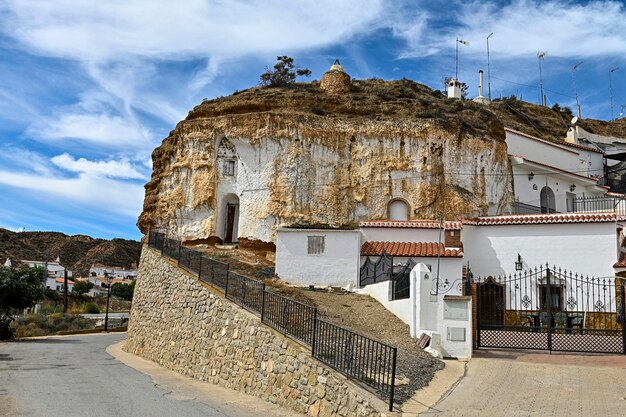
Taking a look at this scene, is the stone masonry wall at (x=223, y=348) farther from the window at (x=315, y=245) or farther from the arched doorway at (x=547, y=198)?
the arched doorway at (x=547, y=198)

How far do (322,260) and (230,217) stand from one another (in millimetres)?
9783

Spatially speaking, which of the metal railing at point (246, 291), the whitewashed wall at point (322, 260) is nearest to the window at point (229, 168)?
the whitewashed wall at point (322, 260)

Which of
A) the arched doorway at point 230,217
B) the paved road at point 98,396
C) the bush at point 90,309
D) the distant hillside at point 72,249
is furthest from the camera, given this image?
the distant hillside at point 72,249

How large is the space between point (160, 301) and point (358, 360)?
13.3 m

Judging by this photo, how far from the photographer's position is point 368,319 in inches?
639

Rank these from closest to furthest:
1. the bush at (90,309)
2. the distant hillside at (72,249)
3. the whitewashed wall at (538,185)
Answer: the whitewashed wall at (538,185) < the bush at (90,309) < the distant hillside at (72,249)

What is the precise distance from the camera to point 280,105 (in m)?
31.1

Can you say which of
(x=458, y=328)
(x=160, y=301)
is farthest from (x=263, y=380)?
(x=160, y=301)

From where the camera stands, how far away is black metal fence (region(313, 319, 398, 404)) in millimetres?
9758

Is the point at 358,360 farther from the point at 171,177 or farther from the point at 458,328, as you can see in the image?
the point at 171,177

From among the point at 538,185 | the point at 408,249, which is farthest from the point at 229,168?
the point at 538,185

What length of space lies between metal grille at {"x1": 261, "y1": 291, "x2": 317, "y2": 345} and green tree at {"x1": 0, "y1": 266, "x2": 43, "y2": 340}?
23.4 meters

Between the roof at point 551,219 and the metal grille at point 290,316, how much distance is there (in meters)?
12.7

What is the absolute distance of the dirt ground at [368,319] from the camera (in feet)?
36.5
